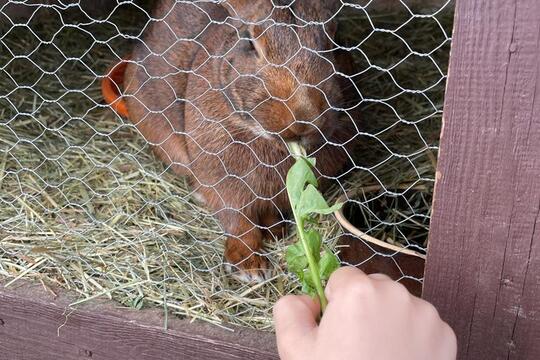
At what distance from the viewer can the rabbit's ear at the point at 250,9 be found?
6.56ft

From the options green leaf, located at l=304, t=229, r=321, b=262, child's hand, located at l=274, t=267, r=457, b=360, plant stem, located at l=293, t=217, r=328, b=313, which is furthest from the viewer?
green leaf, located at l=304, t=229, r=321, b=262

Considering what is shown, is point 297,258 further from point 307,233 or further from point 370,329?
point 370,329

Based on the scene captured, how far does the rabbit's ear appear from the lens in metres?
2.00

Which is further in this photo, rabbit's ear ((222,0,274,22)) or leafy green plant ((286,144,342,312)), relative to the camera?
rabbit's ear ((222,0,274,22))

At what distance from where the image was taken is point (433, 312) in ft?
3.87

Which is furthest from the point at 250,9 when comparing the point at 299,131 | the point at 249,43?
the point at 299,131

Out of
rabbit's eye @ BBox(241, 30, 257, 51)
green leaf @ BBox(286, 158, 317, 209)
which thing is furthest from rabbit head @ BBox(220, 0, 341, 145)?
green leaf @ BBox(286, 158, 317, 209)

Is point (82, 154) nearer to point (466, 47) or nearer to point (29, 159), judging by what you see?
point (29, 159)

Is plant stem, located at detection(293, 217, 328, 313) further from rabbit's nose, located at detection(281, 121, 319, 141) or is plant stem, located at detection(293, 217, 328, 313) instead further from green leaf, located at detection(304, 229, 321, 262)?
rabbit's nose, located at detection(281, 121, 319, 141)

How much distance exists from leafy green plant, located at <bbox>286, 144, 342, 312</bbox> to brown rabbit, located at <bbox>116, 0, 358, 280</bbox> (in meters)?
0.39

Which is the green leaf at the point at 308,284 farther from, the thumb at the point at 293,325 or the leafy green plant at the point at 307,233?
the thumb at the point at 293,325

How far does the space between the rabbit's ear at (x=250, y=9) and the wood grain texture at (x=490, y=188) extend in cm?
82

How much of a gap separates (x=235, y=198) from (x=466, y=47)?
122 centimetres

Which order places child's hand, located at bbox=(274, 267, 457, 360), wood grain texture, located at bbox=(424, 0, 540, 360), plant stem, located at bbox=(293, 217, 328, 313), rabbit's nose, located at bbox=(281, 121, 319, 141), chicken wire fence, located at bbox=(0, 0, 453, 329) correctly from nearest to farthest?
child's hand, located at bbox=(274, 267, 457, 360), wood grain texture, located at bbox=(424, 0, 540, 360), plant stem, located at bbox=(293, 217, 328, 313), rabbit's nose, located at bbox=(281, 121, 319, 141), chicken wire fence, located at bbox=(0, 0, 453, 329)
